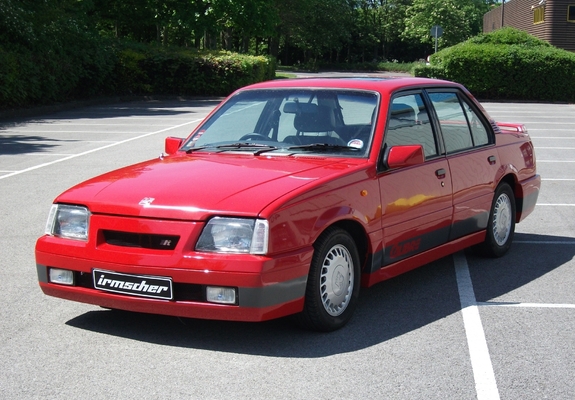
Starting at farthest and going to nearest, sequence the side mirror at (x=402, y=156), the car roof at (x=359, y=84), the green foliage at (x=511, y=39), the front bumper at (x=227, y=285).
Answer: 1. the green foliage at (x=511, y=39)
2. the car roof at (x=359, y=84)
3. the side mirror at (x=402, y=156)
4. the front bumper at (x=227, y=285)

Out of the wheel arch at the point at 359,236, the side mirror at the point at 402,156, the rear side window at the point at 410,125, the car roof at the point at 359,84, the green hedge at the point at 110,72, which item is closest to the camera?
the wheel arch at the point at 359,236

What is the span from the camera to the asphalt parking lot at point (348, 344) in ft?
14.6

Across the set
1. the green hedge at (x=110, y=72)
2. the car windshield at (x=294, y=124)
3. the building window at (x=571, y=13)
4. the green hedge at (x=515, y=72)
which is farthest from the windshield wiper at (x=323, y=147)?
the building window at (x=571, y=13)

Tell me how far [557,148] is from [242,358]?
572 inches

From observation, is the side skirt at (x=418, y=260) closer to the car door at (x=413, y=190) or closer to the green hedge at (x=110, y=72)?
the car door at (x=413, y=190)

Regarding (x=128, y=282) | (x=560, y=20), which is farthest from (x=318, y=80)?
(x=560, y=20)

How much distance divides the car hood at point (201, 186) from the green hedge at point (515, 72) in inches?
1291

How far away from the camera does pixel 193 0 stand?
133 ft

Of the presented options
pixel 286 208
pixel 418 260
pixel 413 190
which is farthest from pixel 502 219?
pixel 286 208

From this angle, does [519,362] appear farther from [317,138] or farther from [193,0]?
[193,0]

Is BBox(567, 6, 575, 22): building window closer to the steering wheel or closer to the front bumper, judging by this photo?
the steering wheel

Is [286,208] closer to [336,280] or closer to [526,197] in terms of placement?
[336,280]

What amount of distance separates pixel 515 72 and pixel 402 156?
33.0m

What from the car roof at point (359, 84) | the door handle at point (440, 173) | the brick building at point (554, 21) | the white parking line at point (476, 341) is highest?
the brick building at point (554, 21)
